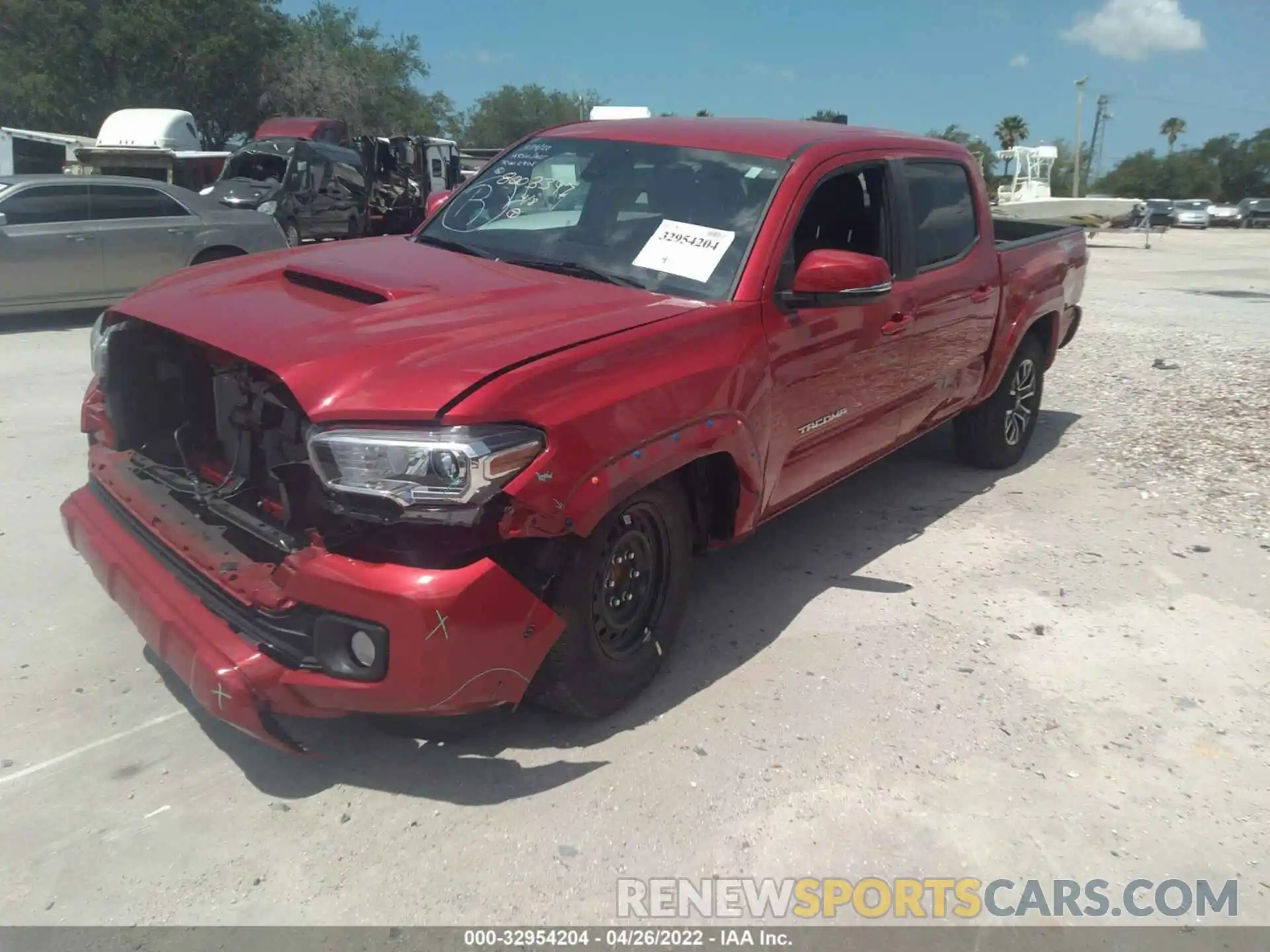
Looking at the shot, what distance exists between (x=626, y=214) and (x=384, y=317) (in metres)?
1.27

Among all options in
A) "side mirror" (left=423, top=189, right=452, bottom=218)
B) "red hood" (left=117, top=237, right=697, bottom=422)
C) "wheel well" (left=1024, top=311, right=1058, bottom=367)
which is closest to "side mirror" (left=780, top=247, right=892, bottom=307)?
"red hood" (left=117, top=237, right=697, bottom=422)

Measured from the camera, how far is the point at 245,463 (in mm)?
3137

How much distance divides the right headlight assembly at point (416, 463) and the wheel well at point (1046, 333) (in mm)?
4499

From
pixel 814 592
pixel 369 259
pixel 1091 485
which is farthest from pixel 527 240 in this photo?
pixel 1091 485

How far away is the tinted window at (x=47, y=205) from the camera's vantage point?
974cm

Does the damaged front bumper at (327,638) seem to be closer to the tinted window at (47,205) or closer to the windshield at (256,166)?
the tinted window at (47,205)

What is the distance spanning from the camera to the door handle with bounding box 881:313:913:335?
4.32 meters

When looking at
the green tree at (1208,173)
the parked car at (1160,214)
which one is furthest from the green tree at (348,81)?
the green tree at (1208,173)

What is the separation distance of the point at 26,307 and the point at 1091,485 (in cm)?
946

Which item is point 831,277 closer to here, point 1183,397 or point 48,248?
point 1183,397

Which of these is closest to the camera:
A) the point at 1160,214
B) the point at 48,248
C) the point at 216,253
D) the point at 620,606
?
the point at 620,606

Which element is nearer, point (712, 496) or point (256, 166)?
point (712, 496)

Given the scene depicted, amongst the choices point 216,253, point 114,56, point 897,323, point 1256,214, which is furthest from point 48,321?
point 1256,214
